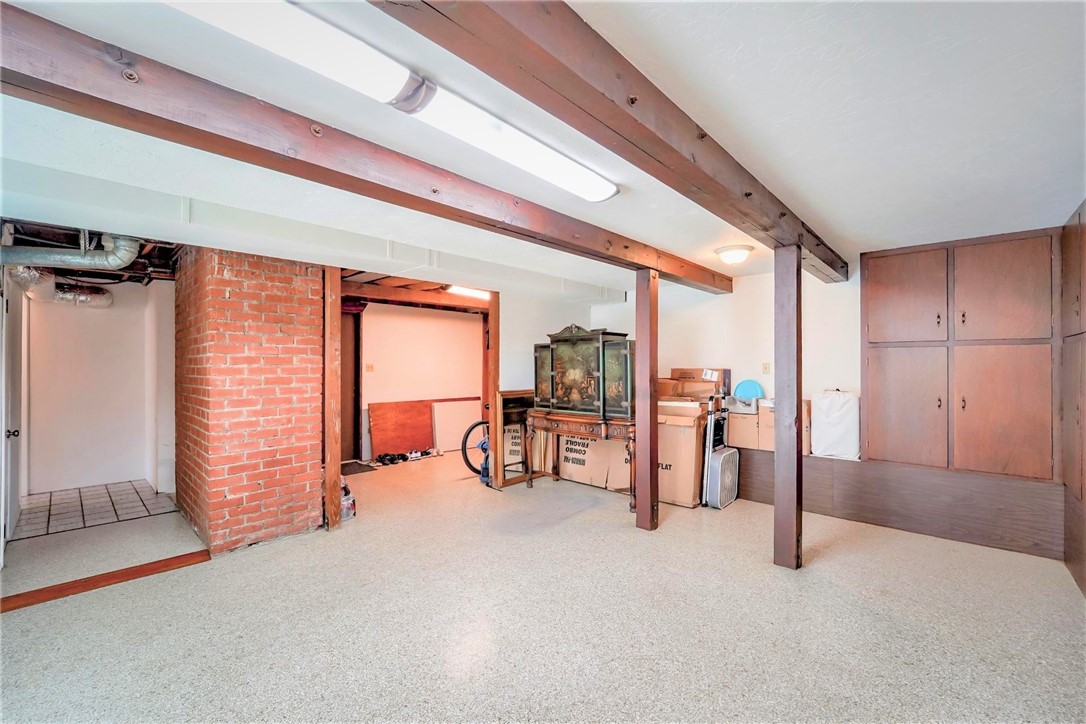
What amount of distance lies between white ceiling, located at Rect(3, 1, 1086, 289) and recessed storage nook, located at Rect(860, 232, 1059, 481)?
30.4 inches

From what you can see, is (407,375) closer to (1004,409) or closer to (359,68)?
(359,68)

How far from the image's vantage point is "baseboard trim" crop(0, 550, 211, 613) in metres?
2.66

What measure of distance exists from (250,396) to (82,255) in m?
1.52

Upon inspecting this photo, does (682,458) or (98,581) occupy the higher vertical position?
(682,458)

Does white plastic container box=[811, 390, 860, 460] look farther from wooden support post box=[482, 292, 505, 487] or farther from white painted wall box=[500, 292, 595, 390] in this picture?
wooden support post box=[482, 292, 505, 487]

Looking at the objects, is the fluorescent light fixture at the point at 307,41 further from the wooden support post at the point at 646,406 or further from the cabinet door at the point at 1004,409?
the cabinet door at the point at 1004,409

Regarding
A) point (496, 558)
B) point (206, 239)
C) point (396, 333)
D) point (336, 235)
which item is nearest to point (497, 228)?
point (336, 235)

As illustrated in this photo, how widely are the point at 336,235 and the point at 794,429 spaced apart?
348cm

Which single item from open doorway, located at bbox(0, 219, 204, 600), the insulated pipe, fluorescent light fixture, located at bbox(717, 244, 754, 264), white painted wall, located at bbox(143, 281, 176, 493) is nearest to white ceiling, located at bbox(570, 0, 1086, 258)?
fluorescent light fixture, located at bbox(717, 244, 754, 264)

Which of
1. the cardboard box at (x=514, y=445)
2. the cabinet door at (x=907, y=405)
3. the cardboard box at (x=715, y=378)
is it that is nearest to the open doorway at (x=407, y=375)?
the cardboard box at (x=514, y=445)

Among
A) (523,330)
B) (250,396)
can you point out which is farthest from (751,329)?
(250,396)

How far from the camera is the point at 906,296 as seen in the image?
397cm

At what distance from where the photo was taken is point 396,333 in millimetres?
6910

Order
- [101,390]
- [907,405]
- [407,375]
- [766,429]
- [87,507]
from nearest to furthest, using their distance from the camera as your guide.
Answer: [907,405] < [87,507] < [766,429] < [101,390] < [407,375]
